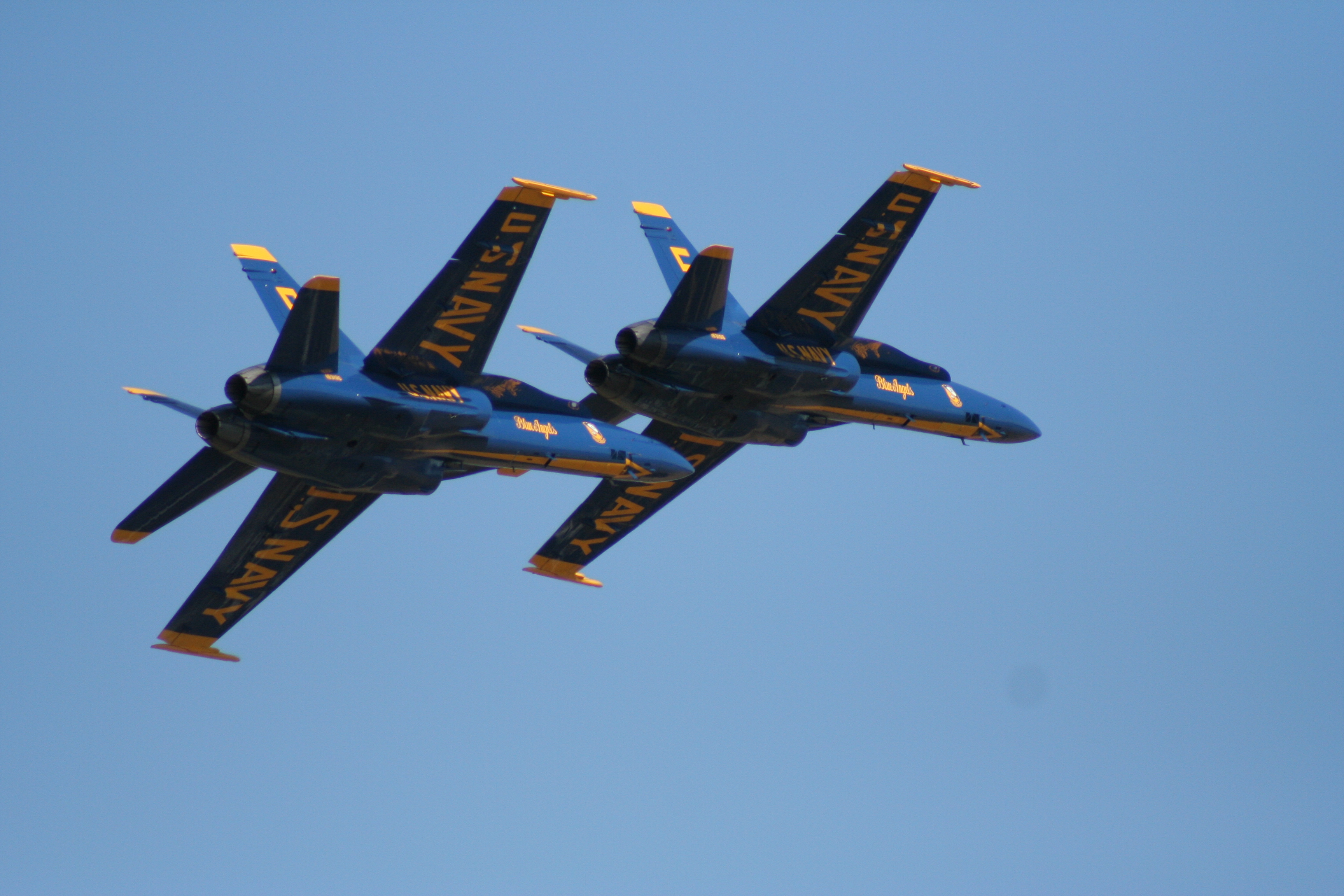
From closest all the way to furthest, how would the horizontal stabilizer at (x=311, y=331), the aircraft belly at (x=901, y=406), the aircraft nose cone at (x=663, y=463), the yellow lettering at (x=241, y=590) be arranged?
1. the horizontal stabilizer at (x=311, y=331)
2. the aircraft nose cone at (x=663, y=463)
3. the yellow lettering at (x=241, y=590)
4. the aircraft belly at (x=901, y=406)

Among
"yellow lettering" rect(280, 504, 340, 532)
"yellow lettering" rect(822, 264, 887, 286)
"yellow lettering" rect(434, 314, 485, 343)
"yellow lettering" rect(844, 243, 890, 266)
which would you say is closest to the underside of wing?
"yellow lettering" rect(280, 504, 340, 532)

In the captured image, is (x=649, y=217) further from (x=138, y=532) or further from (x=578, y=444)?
(x=138, y=532)

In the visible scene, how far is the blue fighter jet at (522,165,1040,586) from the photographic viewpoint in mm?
59406

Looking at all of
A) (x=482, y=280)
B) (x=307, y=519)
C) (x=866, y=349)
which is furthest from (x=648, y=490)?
(x=482, y=280)

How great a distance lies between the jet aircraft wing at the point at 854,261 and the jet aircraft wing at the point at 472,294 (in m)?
7.87

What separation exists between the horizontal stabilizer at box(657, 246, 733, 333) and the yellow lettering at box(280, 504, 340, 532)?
10.6 meters

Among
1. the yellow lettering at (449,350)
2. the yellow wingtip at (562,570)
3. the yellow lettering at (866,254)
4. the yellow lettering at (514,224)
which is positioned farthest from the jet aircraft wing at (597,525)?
the yellow lettering at (514,224)

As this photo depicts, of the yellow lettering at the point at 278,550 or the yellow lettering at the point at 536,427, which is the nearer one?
the yellow lettering at the point at 536,427

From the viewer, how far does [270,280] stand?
60.8 metres

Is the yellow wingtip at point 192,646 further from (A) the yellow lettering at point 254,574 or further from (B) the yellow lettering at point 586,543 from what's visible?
(B) the yellow lettering at point 586,543

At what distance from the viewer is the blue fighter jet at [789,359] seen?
59.4m

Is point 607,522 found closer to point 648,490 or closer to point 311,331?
point 648,490

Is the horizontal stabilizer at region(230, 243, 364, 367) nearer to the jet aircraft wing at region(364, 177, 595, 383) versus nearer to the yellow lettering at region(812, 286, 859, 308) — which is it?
the jet aircraft wing at region(364, 177, 595, 383)

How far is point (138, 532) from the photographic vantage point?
57656mm
